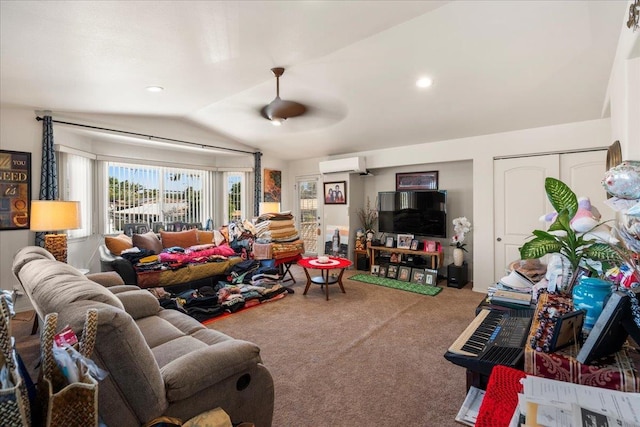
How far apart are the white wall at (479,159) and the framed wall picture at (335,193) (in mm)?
680

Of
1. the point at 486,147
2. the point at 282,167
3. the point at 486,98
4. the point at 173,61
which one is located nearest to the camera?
the point at 173,61

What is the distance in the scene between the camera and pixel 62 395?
2.46 feet

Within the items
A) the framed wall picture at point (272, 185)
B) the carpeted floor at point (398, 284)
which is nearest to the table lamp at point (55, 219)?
the framed wall picture at point (272, 185)

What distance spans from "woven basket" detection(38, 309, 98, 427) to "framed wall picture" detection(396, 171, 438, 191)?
5150 mm

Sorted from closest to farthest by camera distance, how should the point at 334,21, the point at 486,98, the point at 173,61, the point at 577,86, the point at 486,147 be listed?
the point at 334,21 → the point at 173,61 → the point at 577,86 → the point at 486,98 → the point at 486,147

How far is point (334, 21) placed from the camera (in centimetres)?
230

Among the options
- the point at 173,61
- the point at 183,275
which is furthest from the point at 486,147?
the point at 183,275

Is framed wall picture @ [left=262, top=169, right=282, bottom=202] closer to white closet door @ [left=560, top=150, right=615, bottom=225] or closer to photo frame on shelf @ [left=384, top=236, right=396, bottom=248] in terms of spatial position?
photo frame on shelf @ [left=384, top=236, right=396, bottom=248]

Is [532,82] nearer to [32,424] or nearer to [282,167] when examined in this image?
[32,424]

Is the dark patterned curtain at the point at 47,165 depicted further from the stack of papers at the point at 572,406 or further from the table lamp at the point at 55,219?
the stack of papers at the point at 572,406

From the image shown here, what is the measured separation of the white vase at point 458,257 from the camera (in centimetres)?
465

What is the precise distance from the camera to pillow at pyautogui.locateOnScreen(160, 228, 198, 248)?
4.81 m

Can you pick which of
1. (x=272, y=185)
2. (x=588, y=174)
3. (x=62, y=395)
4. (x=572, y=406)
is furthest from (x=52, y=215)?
(x=588, y=174)

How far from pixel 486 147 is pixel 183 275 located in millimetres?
4482
